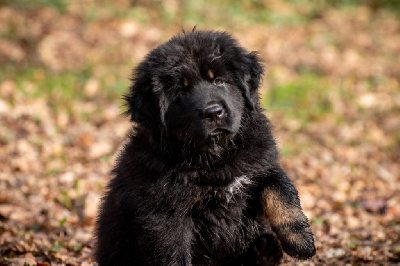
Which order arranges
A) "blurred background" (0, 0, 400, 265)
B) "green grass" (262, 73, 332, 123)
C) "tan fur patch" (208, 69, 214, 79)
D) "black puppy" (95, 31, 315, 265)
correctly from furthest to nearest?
"green grass" (262, 73, 332, 123), "blurred background" (0, 0, 400, 265), "tan fur patch" (208, 69, 214, 79), "black puppy" (95, 31, 315, 265)

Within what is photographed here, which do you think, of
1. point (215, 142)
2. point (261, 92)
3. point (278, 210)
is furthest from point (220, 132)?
point (261, 92)

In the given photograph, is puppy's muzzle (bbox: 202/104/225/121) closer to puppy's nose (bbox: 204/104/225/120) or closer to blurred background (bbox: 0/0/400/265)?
puppy's nose (bbox: 204/104/225/120)

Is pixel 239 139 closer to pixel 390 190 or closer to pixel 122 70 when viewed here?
pixel 390 190

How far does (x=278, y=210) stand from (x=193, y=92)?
104 centimetres

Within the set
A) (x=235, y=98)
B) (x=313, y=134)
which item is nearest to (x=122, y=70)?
(x=313, y=134)

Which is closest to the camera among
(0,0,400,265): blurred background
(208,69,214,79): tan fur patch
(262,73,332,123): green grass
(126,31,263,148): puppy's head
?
(126,31,263,148): puppy's head

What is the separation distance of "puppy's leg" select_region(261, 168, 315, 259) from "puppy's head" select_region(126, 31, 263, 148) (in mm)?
496

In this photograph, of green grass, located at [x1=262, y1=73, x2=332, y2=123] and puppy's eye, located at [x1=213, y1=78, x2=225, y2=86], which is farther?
green grass, located at [x1=262, y1=73, x2=332, y2=123]

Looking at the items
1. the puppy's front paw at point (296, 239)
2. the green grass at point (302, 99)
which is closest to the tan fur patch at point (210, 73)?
the puppy's front paw at point (296, 239)

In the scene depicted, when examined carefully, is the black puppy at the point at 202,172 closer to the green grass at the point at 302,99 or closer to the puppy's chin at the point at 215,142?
the puppy's chin at the point at 215,142

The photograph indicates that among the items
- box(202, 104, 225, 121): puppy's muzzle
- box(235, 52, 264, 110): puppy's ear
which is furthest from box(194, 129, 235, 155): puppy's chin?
box(235, 52, 264, 110): puppy's ear

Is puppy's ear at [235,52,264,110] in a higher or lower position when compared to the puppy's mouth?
higher

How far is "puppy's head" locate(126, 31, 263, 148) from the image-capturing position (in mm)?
4062

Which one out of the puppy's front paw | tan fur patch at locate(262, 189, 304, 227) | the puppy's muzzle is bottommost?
the puppy's front paw
